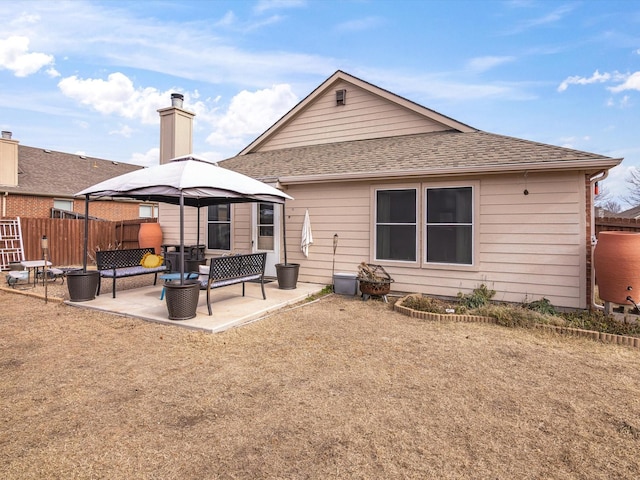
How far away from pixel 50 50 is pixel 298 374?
32.6 feet

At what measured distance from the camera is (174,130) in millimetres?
11562

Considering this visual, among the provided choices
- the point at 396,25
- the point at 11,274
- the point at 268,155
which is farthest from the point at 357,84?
the point at 11,274

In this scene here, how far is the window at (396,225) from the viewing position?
24.8ft

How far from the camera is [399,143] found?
9453 mm

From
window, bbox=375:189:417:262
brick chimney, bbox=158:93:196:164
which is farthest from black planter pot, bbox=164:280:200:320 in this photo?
brick chimney, bbox=158:93:196:164

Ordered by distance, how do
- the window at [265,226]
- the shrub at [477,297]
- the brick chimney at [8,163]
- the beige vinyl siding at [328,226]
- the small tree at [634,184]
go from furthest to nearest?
the small tree at [634,184] → the brick chimney at [8,163] → the window at [265,226] → the beige vinyl siding at [328,226] → the shrub at [477,297]

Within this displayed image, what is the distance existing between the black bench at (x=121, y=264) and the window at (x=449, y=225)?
229 inches

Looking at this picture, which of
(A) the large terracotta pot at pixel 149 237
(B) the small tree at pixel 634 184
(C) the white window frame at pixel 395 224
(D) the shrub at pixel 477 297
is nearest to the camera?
(D) the shrub at pixel 477 297

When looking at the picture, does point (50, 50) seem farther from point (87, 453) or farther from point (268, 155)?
point (87, 453)

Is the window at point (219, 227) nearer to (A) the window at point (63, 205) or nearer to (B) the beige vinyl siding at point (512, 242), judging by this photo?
(B) the beige vinyl siding at point (512, 242)

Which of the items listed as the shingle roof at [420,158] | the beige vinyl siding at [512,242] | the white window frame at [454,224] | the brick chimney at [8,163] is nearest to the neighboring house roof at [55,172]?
the brick chimney at [8,163]

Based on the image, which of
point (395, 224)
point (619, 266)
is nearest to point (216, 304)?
point (395, 224)

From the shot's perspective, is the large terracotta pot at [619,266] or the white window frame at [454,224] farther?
the white window frame at [454,224]

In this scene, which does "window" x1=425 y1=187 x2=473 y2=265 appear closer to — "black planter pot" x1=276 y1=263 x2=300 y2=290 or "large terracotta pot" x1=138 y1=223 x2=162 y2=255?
"black planter pot" x1=276 y1=263 x2=300 y2=290
